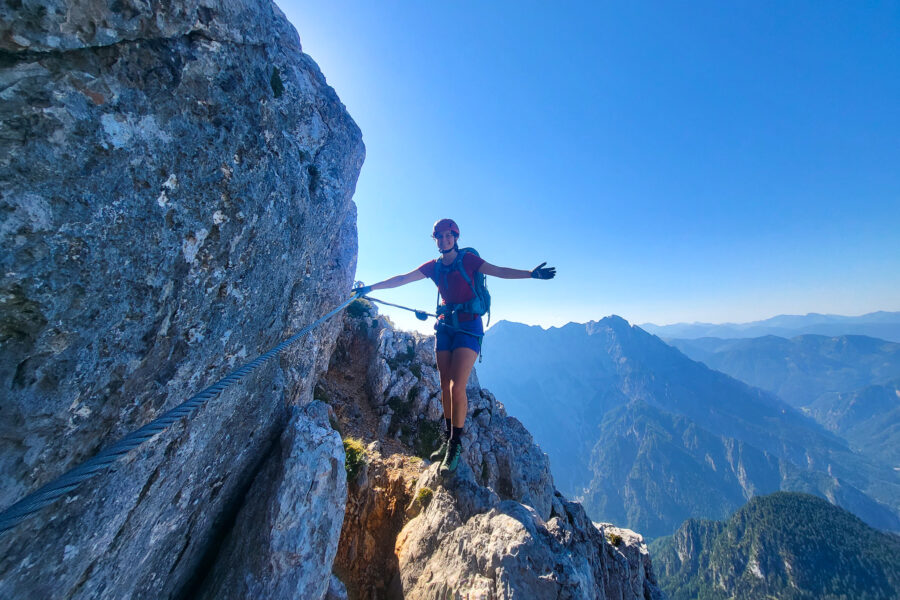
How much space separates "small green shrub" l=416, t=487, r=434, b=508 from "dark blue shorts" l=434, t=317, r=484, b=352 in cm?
355

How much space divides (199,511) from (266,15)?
7651 millimetres

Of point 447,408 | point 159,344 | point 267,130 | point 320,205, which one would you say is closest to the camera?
point 159,344

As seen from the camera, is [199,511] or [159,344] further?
[199,511]

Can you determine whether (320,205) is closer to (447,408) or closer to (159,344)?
(159,344)

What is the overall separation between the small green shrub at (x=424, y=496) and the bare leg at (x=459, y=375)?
79.3 inches

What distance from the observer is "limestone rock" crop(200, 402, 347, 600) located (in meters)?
5.11

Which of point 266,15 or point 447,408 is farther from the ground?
point 266,15

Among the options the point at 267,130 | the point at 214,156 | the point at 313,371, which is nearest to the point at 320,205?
the point at 267,130

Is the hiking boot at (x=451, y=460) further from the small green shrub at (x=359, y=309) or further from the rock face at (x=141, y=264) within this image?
the small green shrub at (x=359, y=309)

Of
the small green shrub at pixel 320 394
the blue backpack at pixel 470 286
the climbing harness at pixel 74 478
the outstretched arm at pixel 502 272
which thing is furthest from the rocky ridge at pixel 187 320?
the small green shrub at pixel 320 394

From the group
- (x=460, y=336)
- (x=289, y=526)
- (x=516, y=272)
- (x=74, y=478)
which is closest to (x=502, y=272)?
(x=516, y=272)

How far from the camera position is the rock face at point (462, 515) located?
586cm

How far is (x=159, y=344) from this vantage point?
3852mm

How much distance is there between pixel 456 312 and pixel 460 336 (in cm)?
60
